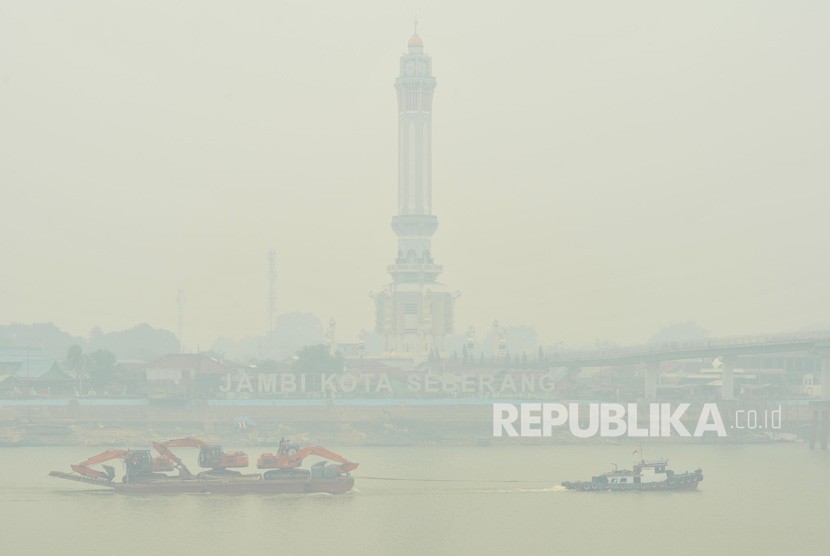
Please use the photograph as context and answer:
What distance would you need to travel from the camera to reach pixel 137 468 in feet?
376

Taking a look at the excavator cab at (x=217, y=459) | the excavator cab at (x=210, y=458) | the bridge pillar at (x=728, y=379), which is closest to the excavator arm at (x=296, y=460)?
the excavator cab at (x=217, y=459)

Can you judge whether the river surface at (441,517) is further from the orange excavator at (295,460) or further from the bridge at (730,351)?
the bridge at (730,351)

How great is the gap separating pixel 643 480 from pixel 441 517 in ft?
62.8

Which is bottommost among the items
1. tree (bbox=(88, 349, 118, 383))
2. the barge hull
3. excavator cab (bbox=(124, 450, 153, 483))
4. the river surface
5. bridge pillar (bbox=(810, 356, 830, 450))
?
the river surface

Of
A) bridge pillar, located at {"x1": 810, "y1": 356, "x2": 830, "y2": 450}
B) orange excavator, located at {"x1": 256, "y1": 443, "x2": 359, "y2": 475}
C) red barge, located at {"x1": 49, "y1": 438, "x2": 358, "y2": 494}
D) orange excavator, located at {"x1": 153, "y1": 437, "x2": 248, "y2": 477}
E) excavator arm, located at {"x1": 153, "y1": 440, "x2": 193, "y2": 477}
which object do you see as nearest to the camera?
red barge, located at {"x1": 49, "y1": 438, "x2": 358, "y2": 494}

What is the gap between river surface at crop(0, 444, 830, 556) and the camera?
9456 cm

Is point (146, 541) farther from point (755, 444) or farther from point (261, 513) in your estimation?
point (755, 444)

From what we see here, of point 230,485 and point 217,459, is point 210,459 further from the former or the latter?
point 230,485

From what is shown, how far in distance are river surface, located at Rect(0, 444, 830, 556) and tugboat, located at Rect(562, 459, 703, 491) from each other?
106 cm

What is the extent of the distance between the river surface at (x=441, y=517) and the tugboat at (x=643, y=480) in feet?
3.48

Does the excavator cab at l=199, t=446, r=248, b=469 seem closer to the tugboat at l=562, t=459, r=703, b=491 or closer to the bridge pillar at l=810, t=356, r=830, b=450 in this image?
the tugboat at l=562, t=459, r=703, b=491

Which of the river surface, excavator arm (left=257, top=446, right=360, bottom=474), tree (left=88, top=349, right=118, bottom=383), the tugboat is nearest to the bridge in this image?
the river surface

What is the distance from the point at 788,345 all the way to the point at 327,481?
6516 cm

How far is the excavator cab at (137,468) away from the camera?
114500 mm
